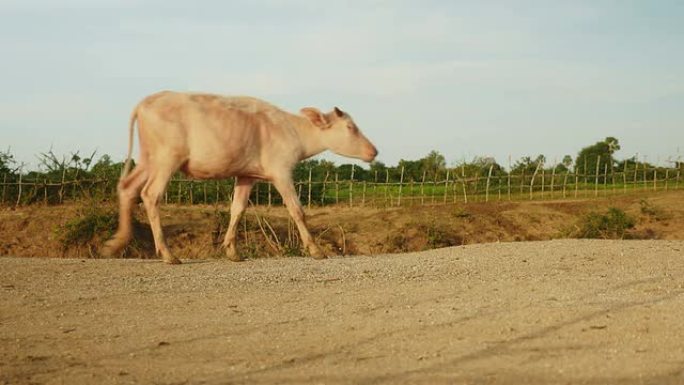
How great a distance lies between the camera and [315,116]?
43.1 feet

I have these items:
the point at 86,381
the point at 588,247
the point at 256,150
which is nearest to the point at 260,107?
the point at 256,150

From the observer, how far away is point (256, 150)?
12.3 metres

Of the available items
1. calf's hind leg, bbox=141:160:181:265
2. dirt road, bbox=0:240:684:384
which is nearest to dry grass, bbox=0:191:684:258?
calf's hind leg, bbox=141:160:181:265

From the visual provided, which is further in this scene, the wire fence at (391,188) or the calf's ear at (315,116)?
the wire fence at (391,188)

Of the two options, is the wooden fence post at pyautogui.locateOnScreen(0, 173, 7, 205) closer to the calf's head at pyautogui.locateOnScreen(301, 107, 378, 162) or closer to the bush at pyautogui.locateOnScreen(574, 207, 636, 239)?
the bush at pyautogui.locateOnScreen(574, 207, 636, 239)

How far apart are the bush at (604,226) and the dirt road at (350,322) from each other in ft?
28.2

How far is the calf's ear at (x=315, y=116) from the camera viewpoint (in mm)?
13086

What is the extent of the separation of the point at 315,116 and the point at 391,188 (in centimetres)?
2026

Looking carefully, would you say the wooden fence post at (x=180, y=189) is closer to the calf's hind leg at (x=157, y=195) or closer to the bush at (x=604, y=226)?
the bush at (x=604, y=226)

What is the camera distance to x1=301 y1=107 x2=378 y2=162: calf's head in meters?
13.1

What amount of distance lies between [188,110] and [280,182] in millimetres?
1487

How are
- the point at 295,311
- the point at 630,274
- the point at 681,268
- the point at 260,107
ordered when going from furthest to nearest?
the point at 260,107
the point at 681,268
the point at 630,274
the point at 295,311

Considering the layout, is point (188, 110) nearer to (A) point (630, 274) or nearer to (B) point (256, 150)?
(B) point (256, 150)

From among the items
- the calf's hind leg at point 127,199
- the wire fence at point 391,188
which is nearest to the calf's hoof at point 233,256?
the calf's hind leg at point 127,199
